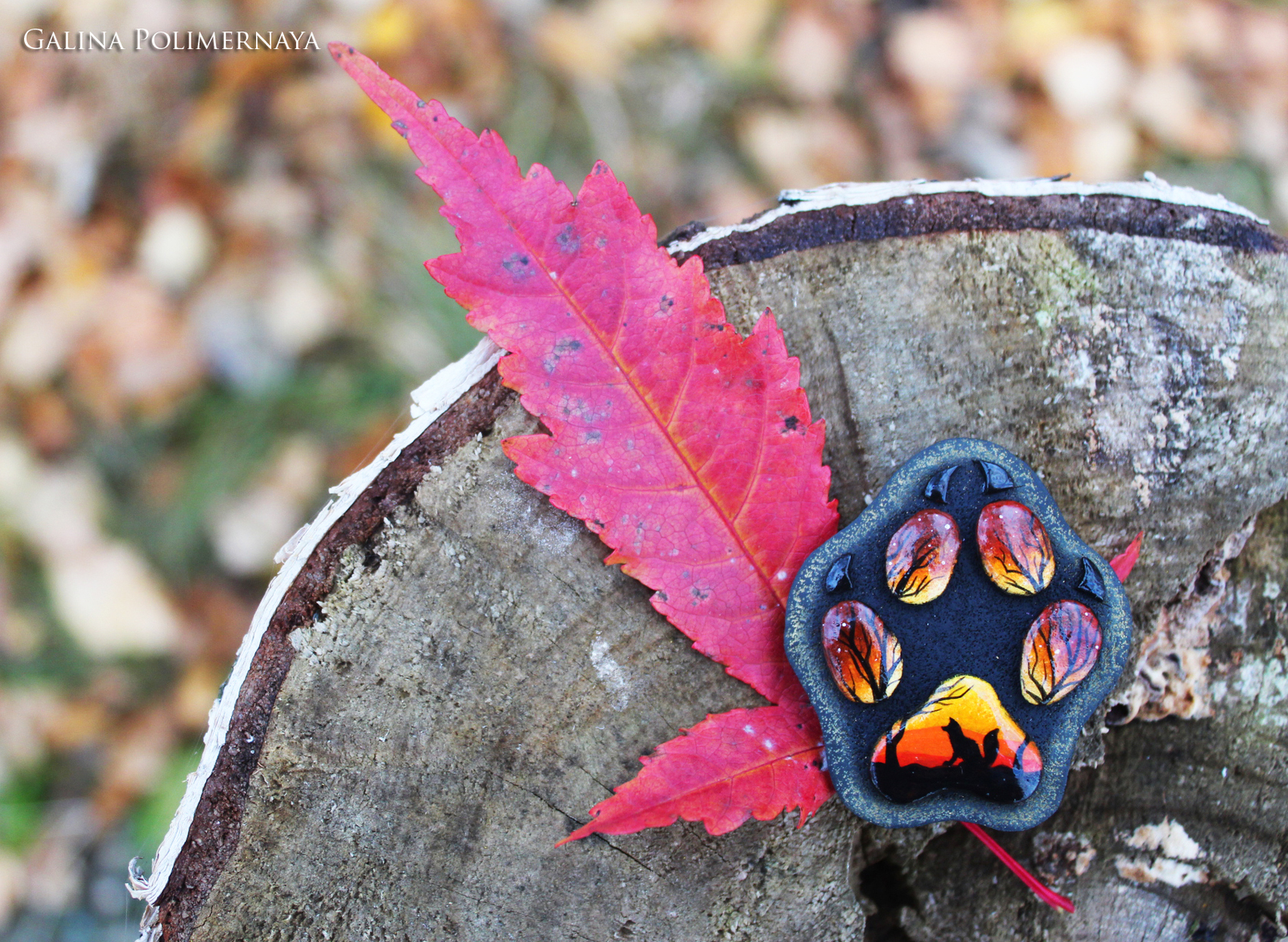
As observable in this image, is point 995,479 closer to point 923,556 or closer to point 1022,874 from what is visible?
point 923,556

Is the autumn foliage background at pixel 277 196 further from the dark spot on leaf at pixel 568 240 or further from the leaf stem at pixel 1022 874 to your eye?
the leaf stem at pixel 1022 874

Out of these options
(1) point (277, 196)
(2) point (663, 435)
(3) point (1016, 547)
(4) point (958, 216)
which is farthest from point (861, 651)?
(1) point (277, 196)

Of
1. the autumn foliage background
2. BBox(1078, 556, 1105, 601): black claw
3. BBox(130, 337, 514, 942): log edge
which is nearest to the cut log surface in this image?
BBox(130, 337, 514, 942): log edge

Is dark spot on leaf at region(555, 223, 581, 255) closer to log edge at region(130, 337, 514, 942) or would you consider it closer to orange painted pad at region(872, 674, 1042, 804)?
log edge at region(130, 337, 514, 942)

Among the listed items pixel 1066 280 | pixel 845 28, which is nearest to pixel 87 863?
pixel 1066 280

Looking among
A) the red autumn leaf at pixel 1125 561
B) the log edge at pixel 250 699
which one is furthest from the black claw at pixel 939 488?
the log edge at pixel 250 699

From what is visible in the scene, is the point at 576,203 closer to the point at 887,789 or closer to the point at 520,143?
the point at 887,789
